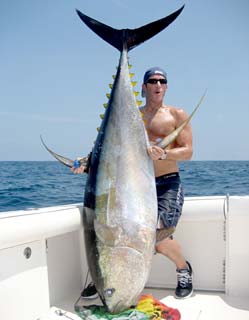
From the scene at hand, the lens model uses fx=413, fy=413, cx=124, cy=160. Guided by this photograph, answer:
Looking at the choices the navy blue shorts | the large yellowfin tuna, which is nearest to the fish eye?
the large yellowfin tuna

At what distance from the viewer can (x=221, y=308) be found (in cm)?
289

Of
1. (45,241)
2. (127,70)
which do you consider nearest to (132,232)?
(45,241)

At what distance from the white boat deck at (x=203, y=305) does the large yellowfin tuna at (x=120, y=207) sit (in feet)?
1.34


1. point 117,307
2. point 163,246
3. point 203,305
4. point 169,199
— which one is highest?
point 169,199

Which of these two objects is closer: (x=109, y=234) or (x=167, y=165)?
(x=109, y=234)

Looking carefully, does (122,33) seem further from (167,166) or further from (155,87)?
(167,166)

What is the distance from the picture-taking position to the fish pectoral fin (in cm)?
255

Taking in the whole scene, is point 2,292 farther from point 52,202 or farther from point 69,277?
point 52,202

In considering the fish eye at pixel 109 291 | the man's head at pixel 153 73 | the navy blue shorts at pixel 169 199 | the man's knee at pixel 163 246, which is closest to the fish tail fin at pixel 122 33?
the man's head at pixel 153 73

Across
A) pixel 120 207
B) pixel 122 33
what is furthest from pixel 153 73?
pixel 120 207

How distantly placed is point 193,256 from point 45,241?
1.22 m

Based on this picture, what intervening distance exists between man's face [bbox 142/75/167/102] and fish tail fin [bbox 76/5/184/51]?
11.4 inches

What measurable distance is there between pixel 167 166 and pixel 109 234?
83 cm

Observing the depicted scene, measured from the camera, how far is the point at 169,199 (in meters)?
3.04
